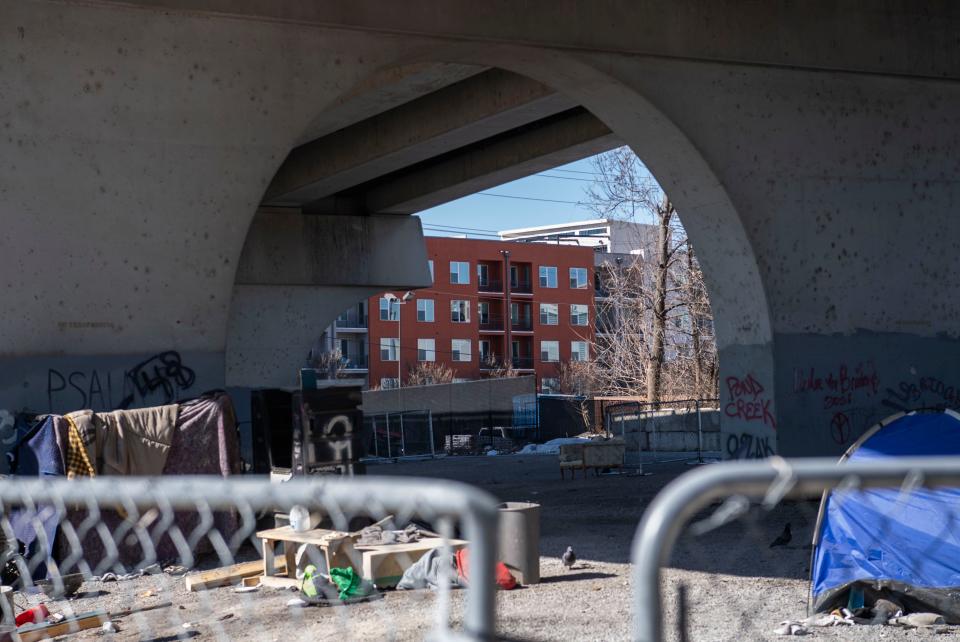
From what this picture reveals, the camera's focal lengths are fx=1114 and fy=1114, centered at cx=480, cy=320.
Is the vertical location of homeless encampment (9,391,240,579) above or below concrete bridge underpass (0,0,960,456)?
below

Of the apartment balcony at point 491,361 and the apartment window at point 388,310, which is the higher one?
the apartment window at point 388,310

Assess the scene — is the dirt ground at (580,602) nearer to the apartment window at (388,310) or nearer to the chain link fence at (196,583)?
the chain link fence at (196,583)

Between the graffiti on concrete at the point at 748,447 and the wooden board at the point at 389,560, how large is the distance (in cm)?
580

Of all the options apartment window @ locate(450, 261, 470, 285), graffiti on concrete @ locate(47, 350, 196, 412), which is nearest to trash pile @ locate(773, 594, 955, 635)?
graffiti on concrete @ locate(47, 350, 196, 412)

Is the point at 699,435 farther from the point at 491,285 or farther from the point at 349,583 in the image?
the point at 491,285

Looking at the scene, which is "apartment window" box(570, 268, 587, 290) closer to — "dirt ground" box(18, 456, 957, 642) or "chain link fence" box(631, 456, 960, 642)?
"dirt ground" box(18, 456, 957, 642)

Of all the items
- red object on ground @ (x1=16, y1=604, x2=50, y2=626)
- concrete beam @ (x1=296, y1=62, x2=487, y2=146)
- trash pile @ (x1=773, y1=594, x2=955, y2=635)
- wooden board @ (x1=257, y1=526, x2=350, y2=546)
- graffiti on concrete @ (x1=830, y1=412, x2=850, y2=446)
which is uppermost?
concrete beam @ (x1=296, y1=62, x2=487, y2=146)

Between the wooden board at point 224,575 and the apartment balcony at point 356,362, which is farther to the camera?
the apartment balcony at point 356,362

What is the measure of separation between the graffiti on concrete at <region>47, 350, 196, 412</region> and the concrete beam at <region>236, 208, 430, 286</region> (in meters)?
13.7

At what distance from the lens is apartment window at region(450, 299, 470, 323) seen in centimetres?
7688

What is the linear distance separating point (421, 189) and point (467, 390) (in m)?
19.6

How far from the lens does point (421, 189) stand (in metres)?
26.7

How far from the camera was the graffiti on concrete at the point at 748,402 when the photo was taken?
15.1 metres

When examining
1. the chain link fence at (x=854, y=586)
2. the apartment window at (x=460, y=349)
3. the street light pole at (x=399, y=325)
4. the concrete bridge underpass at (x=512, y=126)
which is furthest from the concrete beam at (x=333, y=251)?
the apartment window at (x=460, y=349)
